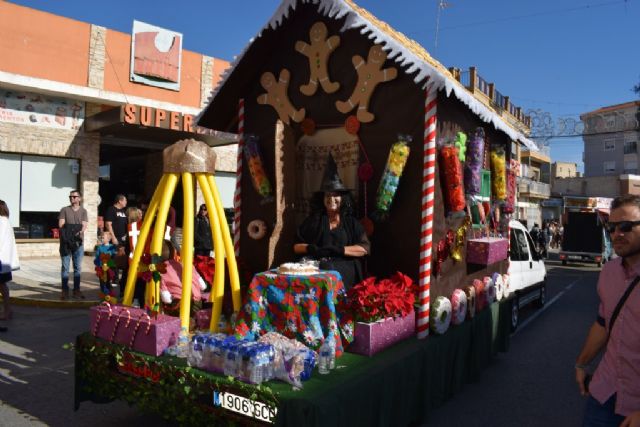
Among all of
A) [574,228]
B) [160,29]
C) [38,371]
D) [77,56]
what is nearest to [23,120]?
[77,56]

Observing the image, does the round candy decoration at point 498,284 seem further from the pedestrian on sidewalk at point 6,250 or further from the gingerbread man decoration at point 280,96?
the pedestrian on sidewalk at point 6,250

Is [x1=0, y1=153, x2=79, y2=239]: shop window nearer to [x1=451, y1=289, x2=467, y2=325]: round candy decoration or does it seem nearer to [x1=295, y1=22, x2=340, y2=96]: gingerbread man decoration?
[x1=295, y1=22, x2=340, y2=96]: gingerbread man decoration

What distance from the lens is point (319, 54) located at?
17.9 ft

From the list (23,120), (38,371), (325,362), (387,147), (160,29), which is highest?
(160,29)

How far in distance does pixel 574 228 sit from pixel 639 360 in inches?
791

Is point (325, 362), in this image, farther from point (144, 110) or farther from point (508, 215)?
point (144, 110)

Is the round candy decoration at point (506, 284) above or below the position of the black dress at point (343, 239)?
below

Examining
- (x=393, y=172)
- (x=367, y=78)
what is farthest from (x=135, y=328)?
(x=367, y=78)

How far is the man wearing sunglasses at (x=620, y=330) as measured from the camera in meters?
2.44

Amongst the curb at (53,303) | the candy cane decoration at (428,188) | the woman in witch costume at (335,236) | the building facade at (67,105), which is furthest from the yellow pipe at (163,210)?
the building facade at (67,105)

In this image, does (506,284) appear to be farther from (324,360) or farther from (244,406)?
(244,406)

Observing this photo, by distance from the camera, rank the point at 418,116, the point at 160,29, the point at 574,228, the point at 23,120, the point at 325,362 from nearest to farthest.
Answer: the point at 325,362
the point at 418,116
the point at 23,120
the point at 160,29
the point at 574,228

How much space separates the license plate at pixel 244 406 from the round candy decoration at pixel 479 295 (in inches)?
135

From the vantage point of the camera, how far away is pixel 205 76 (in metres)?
18.3
